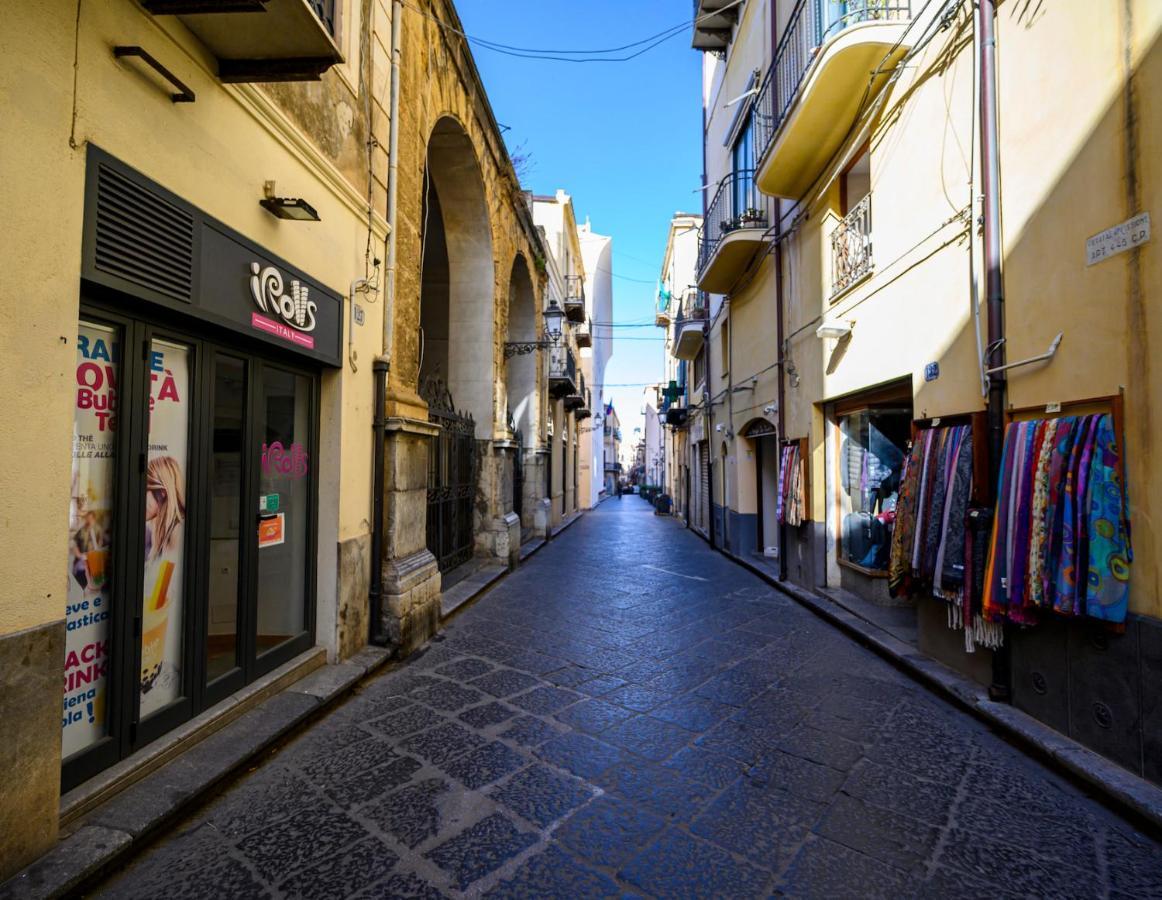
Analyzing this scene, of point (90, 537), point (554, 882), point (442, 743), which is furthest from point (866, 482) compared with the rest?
point (90, 537)

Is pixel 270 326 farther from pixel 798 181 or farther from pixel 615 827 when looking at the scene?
pixel 798 181

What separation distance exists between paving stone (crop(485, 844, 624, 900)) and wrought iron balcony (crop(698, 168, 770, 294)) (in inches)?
351

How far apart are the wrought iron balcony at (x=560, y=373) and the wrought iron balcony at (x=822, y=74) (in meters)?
9.13

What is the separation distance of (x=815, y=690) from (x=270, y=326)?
4.39 meters

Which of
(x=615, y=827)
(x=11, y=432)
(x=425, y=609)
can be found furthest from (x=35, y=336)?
(x=425, y=609)

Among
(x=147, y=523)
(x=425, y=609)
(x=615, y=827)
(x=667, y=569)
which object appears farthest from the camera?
(x=667, y=569)

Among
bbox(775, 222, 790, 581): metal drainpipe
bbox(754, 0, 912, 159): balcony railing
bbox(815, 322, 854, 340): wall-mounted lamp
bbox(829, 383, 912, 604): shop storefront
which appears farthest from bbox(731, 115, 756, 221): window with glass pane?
bbox(829, 383, 912, 604): shop storefront

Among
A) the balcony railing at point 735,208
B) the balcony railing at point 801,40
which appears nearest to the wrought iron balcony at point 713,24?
the balcony railing at point 735,208

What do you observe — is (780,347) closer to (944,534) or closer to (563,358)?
(944,534)

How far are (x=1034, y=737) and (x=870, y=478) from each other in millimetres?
3954

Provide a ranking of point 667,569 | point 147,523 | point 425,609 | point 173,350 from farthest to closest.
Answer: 1. point 667,569
2. point 425,609
3. point 173,350
4. point 147,523

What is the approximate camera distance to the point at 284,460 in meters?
4.18

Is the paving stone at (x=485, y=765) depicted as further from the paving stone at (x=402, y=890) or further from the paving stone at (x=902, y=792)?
the paving stone at (x=902, y=792)

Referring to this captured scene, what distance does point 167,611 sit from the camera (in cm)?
311
